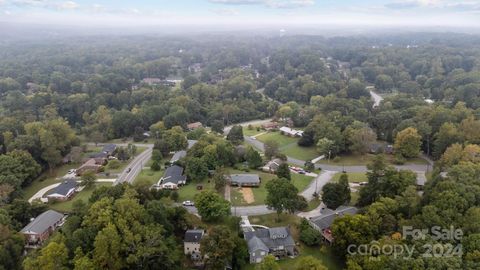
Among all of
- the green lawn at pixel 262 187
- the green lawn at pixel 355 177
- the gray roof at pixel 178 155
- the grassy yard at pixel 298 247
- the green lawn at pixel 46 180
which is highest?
the gray roof at pixel 178 155

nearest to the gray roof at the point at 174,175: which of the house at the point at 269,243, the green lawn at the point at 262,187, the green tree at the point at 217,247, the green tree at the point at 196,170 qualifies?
the green tree at the point at 196,170

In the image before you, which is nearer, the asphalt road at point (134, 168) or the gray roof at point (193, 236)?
the gray roof at point (193, 236)

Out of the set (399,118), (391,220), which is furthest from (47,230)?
(399,118)

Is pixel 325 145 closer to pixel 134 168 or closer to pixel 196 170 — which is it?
pixel 196 170

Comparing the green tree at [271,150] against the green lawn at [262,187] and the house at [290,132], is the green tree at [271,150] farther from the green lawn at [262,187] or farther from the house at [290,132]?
the house at [290,132]

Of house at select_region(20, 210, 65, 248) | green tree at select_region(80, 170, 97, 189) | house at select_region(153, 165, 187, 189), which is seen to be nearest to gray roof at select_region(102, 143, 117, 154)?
green tree at select_region(80, 170, 97, 189)

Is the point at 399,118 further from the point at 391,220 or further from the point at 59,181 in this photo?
the point at 59,181
